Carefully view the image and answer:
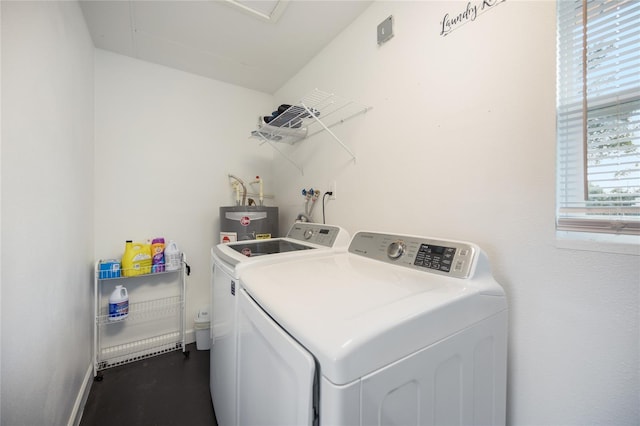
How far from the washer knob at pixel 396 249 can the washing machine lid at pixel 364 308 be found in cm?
8

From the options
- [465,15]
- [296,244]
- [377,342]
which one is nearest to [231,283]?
[296,244]

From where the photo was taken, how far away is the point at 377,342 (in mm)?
542

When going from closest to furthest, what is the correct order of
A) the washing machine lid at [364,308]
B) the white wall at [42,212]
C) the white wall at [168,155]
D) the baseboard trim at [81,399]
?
the washing machine lid at [364,308]
the white wall at [42,212]
the baseboard trim at [81,399]
the white wall at [168,155]

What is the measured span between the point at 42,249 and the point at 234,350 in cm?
94

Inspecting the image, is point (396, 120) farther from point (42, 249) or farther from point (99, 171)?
point (99, 171)

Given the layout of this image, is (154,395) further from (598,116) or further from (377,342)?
(598,116)

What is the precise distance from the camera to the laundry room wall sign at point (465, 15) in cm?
105

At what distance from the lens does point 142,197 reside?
2.22 m

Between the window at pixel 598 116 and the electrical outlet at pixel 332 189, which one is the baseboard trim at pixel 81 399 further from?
the window at pixel 598 116

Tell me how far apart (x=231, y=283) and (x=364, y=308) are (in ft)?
2.29

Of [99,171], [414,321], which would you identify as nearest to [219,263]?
[414,321]

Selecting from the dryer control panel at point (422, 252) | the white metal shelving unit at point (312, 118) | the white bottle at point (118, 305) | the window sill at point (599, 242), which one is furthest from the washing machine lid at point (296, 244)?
the white bottle at point (118, 305)

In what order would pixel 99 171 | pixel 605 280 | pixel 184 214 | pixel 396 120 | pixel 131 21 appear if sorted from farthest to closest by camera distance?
pixel 184 214
pixel 99 171
pixel 131 21
pixel 396 120
pixel 605 280

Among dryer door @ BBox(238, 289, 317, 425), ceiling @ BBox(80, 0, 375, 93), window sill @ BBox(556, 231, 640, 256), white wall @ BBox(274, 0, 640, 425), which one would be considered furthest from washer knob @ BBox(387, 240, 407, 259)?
ceiling @ BBox(80, 0, 375, 93)
